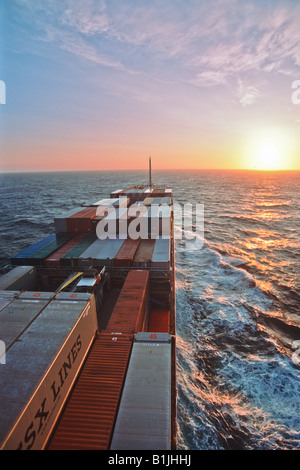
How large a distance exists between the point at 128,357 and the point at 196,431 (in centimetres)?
752

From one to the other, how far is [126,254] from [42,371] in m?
18.1

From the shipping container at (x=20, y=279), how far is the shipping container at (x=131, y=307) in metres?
11.0

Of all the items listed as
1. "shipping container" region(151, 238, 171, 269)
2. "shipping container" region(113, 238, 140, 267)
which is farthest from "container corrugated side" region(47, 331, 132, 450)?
"shipping container" region(113, 238, 140, 267)

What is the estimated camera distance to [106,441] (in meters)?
9.29

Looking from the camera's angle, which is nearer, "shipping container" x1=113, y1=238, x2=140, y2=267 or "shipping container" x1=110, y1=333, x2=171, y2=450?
"shipping container" x1=110, y1=333, x2=171, y2=450

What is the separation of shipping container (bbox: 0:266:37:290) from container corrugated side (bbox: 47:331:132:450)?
12462 millimetres

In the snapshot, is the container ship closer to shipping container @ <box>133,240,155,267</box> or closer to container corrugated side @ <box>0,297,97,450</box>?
container corrugated side @ <box>0,297,97,450</box>

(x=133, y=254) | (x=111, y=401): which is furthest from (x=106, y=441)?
(x=133, y=254)

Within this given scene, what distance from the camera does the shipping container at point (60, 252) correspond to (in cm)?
2640

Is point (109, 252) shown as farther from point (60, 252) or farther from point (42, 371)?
point (42, 371)

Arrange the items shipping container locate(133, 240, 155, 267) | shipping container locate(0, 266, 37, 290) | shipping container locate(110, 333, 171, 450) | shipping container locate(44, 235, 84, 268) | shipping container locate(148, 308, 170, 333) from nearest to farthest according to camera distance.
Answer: shipping container locate(110, 333, 171, 450)
shipping container locate(0, 266, 37, 290)
shipping container locate(148, 308, 170, 333)
shipping container locate(133, 240, 155, 267)
shipping container locate(44, 235, 84, 268)

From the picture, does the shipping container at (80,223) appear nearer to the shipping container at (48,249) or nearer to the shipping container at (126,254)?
the shipping container at (48,249)

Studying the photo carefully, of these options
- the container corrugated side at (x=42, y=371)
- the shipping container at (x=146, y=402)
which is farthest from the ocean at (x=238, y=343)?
the container corrugated side at (x=42, y=371)

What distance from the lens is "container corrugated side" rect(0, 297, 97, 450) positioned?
25.7ft
